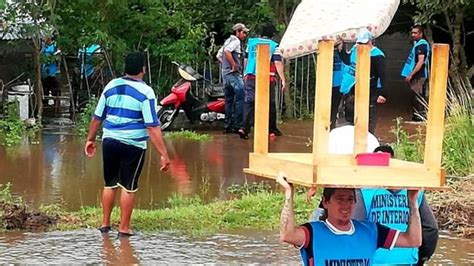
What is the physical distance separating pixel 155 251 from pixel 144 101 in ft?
4.01

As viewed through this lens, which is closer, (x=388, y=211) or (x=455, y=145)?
(x=388, y=211)

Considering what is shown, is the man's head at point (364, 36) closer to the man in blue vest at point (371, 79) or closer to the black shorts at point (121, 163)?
the black shorts at point (121, 163)

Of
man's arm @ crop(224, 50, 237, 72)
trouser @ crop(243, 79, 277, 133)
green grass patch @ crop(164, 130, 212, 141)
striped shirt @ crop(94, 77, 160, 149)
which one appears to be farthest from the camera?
man's arm @ crop(224, 50, 237, 72)

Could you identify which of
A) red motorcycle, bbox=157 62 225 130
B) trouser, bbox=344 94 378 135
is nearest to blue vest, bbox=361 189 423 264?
trouser, bbox=344 94 378 135

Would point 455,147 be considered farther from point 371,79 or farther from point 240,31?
point 240,31

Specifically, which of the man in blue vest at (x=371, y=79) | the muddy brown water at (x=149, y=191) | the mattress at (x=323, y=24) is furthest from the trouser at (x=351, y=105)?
the mattress at (x=323, y=24)

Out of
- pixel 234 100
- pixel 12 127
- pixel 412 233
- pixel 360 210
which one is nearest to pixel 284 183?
pixel 360 210

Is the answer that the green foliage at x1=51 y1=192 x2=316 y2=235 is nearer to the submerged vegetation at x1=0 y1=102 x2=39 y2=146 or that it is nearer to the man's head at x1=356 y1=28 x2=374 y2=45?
the man's head at x1=356 y1=28 x2=374 y2=45

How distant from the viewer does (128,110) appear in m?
7.66

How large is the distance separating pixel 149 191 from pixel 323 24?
5.69 metres

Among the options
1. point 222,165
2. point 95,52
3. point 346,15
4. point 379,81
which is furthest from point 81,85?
point 346,15

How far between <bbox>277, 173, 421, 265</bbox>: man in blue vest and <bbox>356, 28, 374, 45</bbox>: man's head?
0.64 metres

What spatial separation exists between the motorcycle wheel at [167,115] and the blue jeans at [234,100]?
34.2 inches

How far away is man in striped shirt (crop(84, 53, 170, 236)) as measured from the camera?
7652mm
